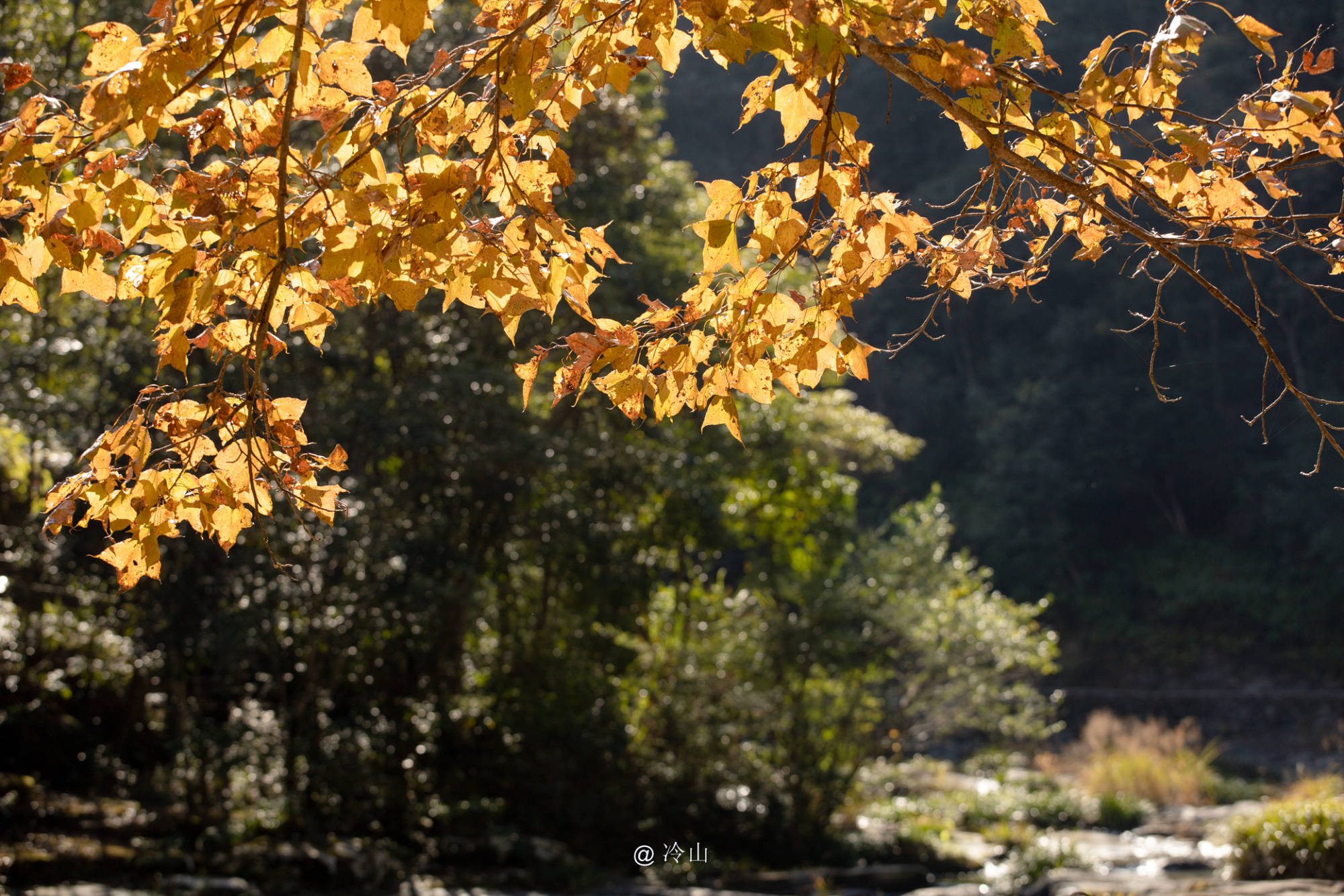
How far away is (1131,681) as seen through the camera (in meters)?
19.7

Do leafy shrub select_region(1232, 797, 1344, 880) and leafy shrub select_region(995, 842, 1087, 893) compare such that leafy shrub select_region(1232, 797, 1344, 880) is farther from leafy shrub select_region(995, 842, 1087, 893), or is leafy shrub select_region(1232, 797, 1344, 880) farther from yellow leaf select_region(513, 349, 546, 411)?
yellow leaf select_region(513, 349, 546, 411)

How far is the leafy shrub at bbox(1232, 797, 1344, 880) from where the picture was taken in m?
5.53

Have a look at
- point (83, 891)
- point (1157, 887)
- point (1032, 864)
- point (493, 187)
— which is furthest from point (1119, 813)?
point (493, 187)

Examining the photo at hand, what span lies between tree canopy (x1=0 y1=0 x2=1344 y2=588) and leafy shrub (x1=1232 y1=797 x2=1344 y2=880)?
534 cm

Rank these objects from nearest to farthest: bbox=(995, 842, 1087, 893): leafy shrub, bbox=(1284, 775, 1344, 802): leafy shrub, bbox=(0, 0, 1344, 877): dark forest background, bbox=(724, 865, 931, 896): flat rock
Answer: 1. bbox=(0, 0, 1344, 877): dark forest background
2. bbox=(724, 865, 931, 896): flat rock
3. bbox=(995, 842, 1087, 893): leafy shrub
4. bbox=(1284, 775, 1344, 802): leafy shrub

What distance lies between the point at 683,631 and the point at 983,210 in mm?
6262

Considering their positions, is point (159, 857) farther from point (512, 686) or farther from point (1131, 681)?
point (1131, 681)

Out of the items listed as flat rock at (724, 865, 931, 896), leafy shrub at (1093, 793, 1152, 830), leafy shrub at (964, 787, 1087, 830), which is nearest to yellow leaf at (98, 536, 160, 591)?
flat rock at (724, 865, 931, 896)

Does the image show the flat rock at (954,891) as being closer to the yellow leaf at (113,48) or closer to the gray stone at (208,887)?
the gray stone at (208,887)

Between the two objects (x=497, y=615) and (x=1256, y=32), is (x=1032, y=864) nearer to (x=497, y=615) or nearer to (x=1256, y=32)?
(x=497, y=615)

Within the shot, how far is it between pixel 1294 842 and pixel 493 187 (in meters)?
6.28

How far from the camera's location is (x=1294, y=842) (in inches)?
227

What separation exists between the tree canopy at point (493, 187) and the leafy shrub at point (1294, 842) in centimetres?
534

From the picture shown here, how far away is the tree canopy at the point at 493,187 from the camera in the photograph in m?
1.27
